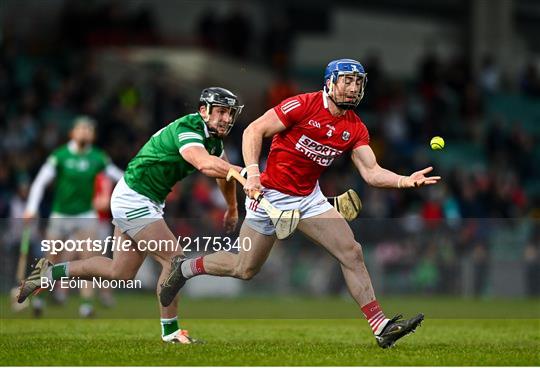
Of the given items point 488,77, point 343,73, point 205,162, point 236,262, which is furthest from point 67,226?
point 488,77

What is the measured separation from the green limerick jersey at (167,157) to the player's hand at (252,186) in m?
0.72

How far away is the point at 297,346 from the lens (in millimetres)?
12617

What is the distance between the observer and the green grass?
11266mm

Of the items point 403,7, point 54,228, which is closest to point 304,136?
point 54,228

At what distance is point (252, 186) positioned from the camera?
11938 mm

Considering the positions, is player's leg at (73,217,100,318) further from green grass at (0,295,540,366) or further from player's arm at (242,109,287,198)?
player's arm at (242,109,287,198)

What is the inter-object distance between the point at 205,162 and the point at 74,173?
655cm

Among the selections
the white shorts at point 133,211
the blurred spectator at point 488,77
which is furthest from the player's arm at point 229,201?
the blurred spectator at point 488,77

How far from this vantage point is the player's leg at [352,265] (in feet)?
40.2

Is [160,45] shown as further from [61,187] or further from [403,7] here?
[61,187]

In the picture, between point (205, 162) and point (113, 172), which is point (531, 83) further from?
point (205, 162)

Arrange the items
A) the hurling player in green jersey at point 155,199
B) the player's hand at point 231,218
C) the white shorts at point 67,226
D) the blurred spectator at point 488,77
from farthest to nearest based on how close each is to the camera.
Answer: the blurred spectator at point 488,77, the white shorts at point 67,226, the player's hand at point 231,218, the hurling player in green jersey at point 155,199

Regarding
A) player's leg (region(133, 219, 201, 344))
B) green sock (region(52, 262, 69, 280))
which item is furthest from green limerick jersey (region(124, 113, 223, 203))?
green sock (region(52, 262, 69, 280))

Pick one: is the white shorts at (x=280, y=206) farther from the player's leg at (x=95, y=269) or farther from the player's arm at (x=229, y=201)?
the player's leg at (x=95, y=269)
